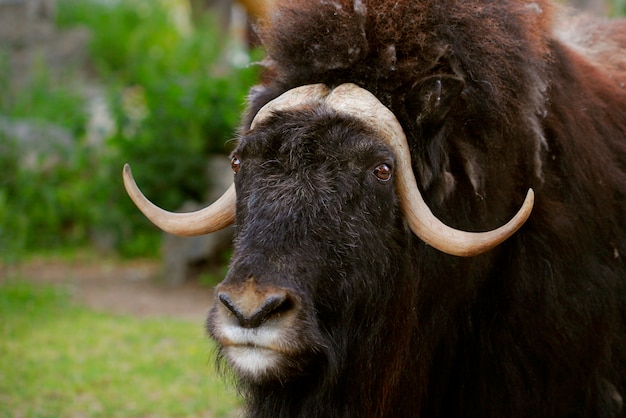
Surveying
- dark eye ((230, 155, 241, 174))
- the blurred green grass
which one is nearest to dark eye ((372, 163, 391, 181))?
dark eye ((230, 155, 241, 174))

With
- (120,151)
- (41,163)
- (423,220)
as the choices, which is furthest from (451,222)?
(41,163)

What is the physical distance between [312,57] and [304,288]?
0.94m

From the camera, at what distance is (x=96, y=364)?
6.40 meters

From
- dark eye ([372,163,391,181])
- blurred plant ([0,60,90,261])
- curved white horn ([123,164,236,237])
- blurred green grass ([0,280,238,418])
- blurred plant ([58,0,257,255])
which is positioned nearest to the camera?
dark eye ([372,163,391,181])

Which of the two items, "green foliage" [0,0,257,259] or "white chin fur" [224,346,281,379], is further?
"green foliage" [0,0,257,259]

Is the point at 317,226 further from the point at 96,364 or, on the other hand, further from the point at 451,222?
the point at 96,364

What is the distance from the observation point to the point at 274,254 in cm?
274

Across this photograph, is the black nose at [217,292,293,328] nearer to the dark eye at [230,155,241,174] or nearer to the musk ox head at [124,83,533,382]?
the musk ox head at [124,83,533,382]

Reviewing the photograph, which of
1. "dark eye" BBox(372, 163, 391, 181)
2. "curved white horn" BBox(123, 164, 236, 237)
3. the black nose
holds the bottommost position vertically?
"curved white horn" BBox(123, 164, 236, 237)

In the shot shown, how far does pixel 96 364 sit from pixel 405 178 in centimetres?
406

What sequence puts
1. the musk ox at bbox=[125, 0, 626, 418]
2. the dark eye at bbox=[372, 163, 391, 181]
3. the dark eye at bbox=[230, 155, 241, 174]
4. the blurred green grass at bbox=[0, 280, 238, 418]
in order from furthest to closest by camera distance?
1. the blurred green grass at bbox=[0, 280, 238, 418]
2. the dark eye at bbox=[230, 155, 241, 174]
3. the dark eye at bbox=[372, 163, 391, 181]
4. the musk ox at bbox=[125, 0, 626, 418]

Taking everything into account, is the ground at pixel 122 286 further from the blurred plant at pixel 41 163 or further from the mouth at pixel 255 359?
the mouth at pixel 255 359

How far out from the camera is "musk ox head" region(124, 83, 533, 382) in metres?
2.66

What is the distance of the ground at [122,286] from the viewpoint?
27.7 ft
